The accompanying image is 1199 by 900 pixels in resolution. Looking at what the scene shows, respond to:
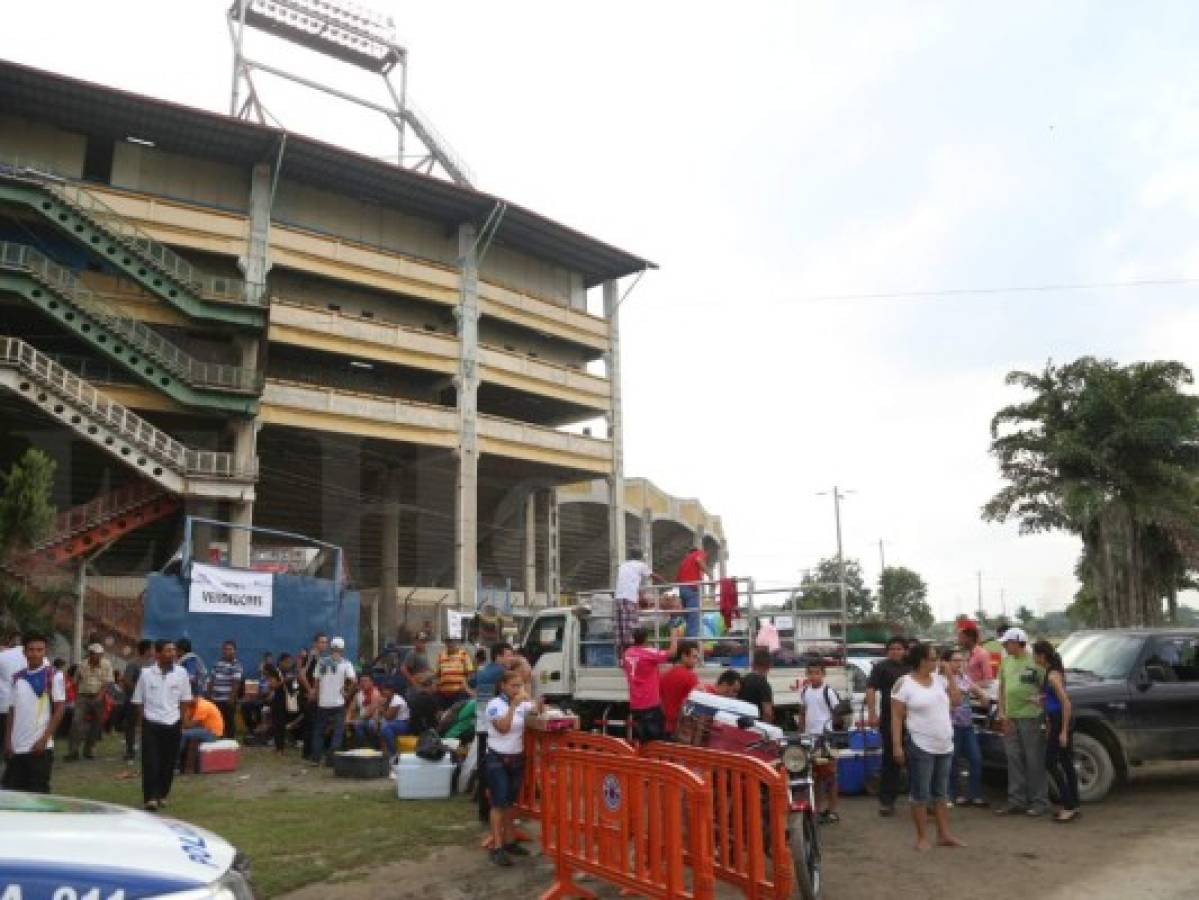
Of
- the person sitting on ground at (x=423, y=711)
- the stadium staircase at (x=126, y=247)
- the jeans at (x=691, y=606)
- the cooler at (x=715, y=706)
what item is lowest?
the person sitting on ground at (x=423, y=711)

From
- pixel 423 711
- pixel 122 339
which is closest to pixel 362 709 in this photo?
pixel 423 711

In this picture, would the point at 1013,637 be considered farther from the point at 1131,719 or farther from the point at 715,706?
the point at 715,706

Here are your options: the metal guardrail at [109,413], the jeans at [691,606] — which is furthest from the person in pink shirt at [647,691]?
the metal guardrail at [109,413]

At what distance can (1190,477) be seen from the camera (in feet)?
85.9

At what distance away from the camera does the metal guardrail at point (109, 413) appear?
80.0 feet


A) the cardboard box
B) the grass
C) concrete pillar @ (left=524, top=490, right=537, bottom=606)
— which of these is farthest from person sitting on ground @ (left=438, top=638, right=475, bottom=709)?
concrete pillar @ (left=524, top=490, right=537, bottom=606)

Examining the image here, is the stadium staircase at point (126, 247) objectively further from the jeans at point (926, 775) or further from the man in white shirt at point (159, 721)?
the jeans at point (926, 775)

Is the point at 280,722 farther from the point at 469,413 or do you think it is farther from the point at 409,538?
the point at 409,538

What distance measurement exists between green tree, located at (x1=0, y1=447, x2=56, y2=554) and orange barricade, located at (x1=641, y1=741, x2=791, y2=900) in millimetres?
16409

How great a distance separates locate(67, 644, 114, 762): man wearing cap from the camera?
47.4 feet

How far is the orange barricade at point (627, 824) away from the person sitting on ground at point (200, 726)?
8.31m

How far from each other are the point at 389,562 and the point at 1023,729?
97.1 ft

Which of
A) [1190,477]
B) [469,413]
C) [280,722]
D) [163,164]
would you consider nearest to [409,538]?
[469,413]

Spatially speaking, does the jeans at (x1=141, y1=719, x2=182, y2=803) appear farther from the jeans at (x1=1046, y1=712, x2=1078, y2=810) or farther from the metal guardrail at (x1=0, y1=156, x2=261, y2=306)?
the metal guardrail at (x1=0, y1=156, x2=261, y2=306)
